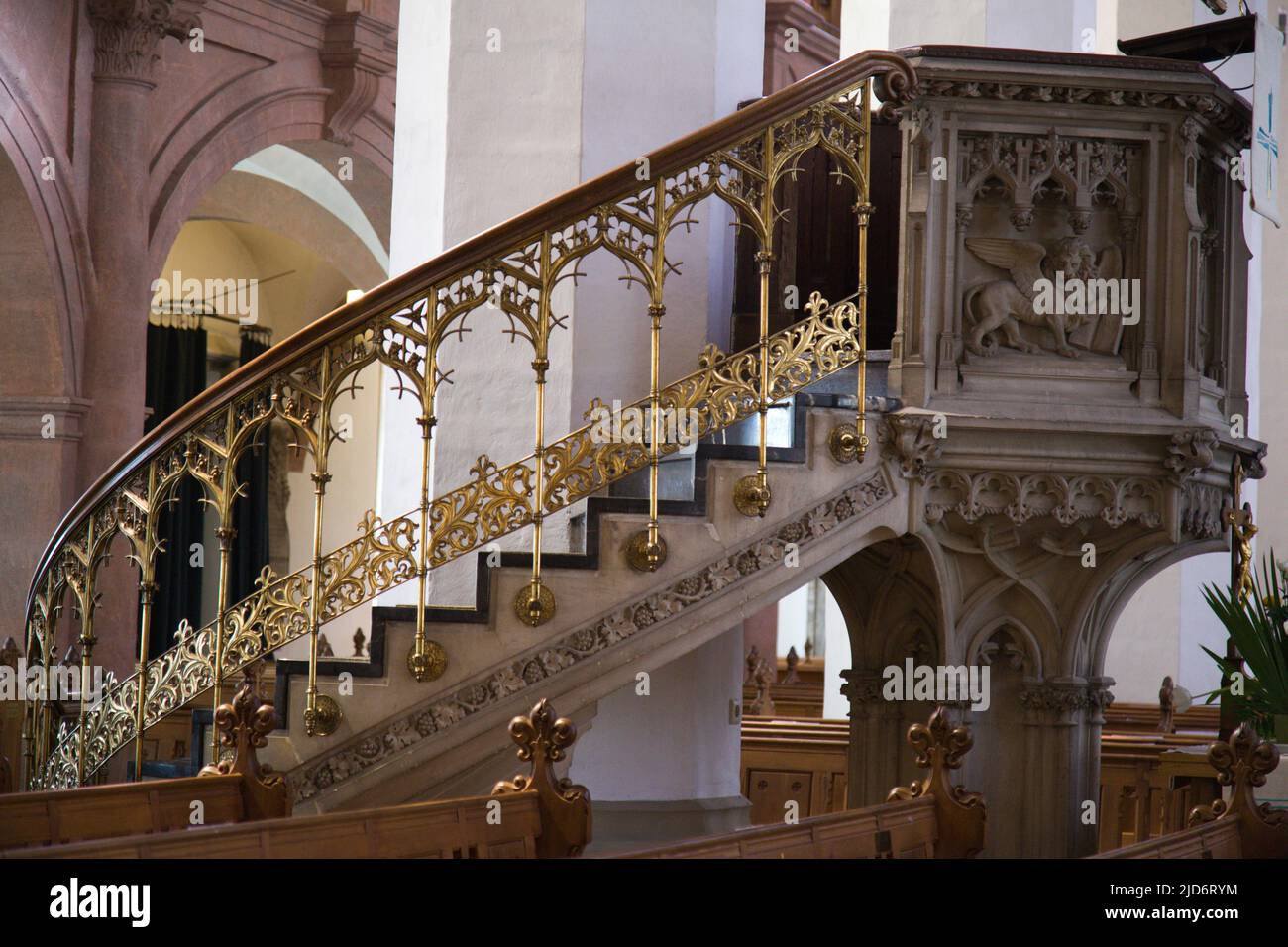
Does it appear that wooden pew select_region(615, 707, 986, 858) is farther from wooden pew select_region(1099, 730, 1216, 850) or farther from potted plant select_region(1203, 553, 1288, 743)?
wooden pew select_region(1099, 730, 1216, 850)

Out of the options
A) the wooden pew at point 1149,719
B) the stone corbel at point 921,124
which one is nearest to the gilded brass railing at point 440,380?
the stone corbel at point 921,124

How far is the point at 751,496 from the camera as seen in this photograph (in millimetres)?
4867

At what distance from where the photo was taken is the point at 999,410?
512cm

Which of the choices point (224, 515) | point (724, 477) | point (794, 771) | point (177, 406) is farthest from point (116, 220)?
point (724, 477)

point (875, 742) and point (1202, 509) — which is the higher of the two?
point (1202, 509)

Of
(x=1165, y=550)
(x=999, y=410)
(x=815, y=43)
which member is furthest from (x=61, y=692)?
(x=815, y=43)

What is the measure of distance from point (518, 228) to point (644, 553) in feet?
3.31

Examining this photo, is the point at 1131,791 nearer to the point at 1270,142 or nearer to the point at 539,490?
the point at 1270,142

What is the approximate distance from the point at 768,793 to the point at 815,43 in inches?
334

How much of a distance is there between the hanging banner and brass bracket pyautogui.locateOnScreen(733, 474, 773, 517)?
2.14 m

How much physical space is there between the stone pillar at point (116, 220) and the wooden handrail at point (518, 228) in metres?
5.88

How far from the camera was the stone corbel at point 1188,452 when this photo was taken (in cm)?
514

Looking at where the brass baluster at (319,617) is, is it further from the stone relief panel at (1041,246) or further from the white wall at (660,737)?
the stone relief panel at (1041,246)

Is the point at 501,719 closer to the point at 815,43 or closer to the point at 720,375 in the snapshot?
the point at 720,375
